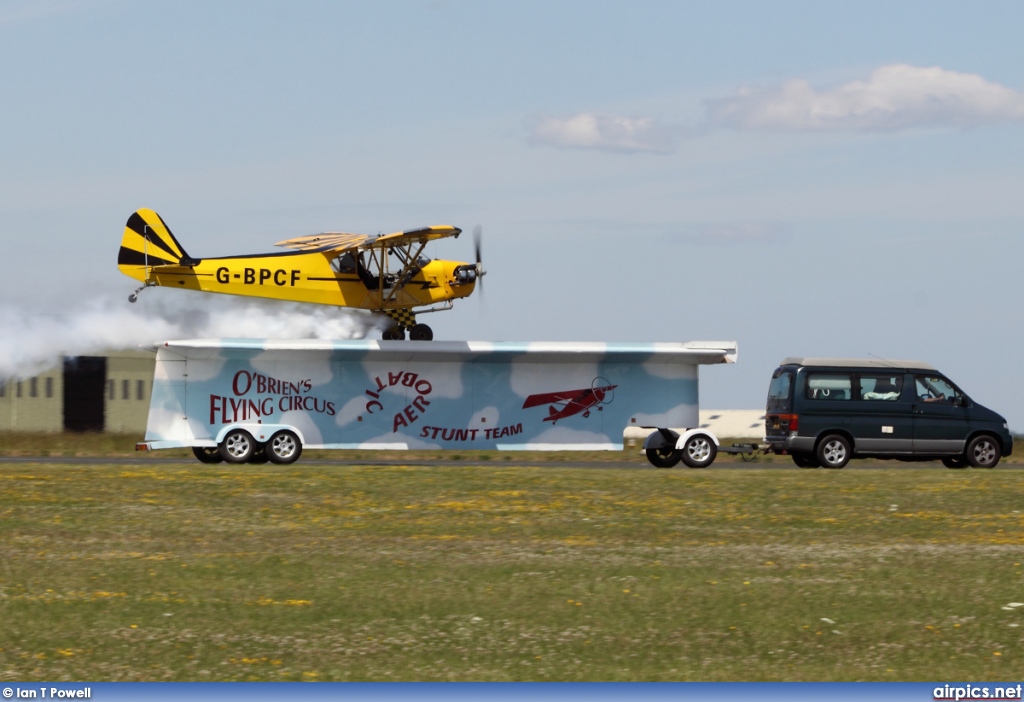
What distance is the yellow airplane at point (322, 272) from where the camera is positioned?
29.2 meters

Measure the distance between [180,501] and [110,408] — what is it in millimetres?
16425

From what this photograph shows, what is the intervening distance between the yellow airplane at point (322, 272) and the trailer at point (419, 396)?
116 inches

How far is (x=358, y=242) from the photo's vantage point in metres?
30.0

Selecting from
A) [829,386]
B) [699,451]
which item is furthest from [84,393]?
[829,386]

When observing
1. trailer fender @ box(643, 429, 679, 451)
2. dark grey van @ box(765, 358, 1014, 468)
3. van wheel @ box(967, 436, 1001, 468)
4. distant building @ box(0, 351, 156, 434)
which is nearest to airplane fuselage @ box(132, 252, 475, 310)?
distant building @ box(0, 351, 156, 434)

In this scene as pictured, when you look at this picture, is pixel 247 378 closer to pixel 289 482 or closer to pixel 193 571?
pixel 289 482

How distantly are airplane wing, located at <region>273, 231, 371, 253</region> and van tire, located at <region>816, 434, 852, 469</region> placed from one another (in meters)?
11.4

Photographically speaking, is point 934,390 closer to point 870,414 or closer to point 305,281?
point 870,414

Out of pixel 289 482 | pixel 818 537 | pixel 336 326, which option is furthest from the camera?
pixel 336 326

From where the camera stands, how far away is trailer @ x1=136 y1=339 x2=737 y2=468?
86.2ft

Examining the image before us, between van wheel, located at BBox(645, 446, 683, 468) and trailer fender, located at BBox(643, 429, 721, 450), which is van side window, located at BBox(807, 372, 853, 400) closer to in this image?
trailer fender, located at BBox(643, 429, 721, 450)

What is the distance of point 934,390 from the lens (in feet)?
90.4

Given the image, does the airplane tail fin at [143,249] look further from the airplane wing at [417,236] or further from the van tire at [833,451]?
the van tire at [833,451]

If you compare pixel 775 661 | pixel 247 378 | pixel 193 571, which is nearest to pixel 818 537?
pixel 775 661
